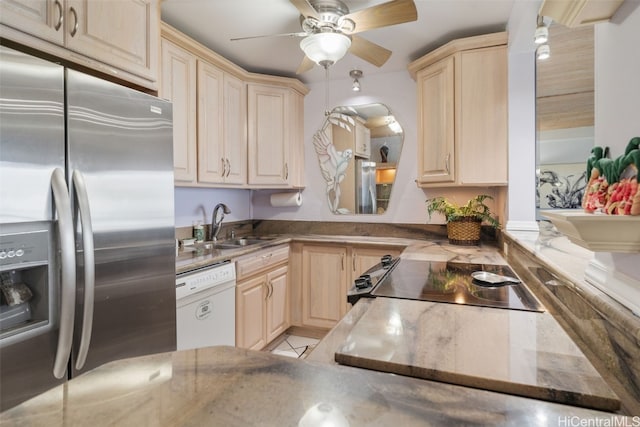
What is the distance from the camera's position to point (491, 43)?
7.41 ft

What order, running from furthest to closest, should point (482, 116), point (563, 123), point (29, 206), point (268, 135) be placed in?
point (268, 135) < point (482, 116) < point (563, 123) < point (29, 206)

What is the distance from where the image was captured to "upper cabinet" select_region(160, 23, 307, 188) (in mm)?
2219

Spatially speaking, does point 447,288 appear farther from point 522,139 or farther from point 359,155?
point 359,155

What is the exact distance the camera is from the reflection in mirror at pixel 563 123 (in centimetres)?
210

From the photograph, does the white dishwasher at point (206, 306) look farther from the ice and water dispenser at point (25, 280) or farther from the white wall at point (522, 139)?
the white wall at point (522, 139)

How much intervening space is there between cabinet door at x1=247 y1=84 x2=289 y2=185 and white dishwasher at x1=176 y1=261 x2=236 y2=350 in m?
1.07

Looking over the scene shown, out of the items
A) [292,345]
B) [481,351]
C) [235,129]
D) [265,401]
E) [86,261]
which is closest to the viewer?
[265,401]

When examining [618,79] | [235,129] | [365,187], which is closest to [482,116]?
[365,187]

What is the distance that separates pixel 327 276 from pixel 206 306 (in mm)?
1191

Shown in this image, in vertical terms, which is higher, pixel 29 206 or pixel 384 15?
pixel 384 15

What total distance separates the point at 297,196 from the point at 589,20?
270cm

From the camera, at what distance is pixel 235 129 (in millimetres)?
2758

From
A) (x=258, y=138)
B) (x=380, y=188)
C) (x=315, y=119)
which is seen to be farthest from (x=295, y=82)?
(x=380, y=188)

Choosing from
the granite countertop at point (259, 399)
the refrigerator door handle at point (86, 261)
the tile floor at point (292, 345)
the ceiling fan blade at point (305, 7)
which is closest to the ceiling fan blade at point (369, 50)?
the ceiling fan blade at point (305, 7)
